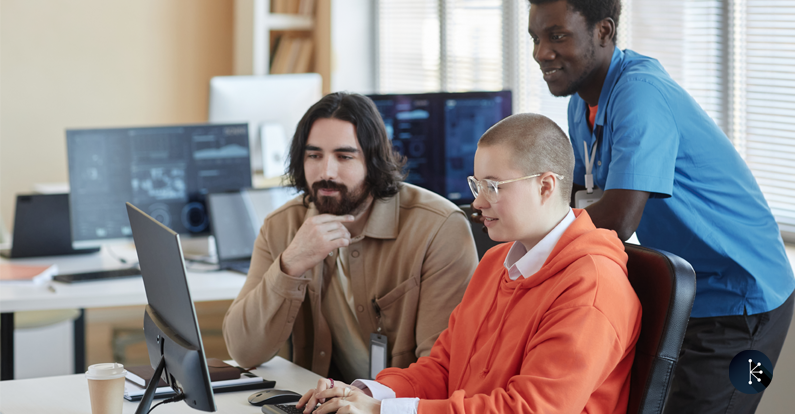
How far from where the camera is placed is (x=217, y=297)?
2525 millimetres

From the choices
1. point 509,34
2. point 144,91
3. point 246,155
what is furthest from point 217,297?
point 144,91

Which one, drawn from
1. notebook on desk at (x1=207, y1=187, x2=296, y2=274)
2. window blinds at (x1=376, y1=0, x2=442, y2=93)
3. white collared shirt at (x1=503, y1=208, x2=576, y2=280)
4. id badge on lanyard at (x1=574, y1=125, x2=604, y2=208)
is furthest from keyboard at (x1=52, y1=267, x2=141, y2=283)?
window blinds at (x1=376, y1=0, x2=442, y2=93)

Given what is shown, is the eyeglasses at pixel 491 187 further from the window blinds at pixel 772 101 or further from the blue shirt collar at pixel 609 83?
the window blinds at pixel 772 101

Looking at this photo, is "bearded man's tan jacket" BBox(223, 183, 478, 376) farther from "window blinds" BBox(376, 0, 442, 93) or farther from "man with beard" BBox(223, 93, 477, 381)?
"window blinds" BBox(376, 0, 442, 93)

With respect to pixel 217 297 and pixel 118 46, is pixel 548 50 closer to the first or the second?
pixel 217 297

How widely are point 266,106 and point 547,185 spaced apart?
8.16 feet

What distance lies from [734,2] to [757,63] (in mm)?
254

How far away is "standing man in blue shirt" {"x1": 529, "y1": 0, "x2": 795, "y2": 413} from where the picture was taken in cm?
170

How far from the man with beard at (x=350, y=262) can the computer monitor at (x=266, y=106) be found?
1.52m

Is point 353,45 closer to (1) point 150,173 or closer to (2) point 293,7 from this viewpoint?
(2) point 293,7

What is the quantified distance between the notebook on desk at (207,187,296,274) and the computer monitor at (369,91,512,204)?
0.49 m

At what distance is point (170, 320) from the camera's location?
131 centimetres

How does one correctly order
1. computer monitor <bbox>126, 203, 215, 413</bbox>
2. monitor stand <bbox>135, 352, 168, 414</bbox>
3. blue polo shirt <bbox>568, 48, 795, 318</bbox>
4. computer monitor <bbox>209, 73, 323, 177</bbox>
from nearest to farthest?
computer monitor <bbox>126, 203, 215, 413</bbox> < monitor stand <bbox>135, 352, 168, 414</bbox> < blue polo shirt <bbox>568, 48, 795, 318</bbox> < computer monitor <bbox>209, 73, 323, 177</bbox>

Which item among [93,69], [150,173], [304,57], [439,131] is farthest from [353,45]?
[150,173]
